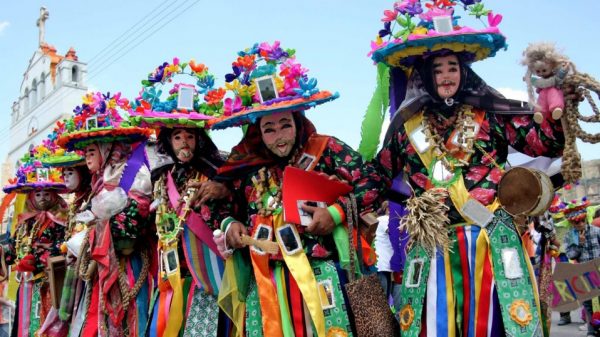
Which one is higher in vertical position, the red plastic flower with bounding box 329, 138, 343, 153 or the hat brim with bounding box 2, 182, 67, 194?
the hat brim with bounding box 2, 182, 67, 194

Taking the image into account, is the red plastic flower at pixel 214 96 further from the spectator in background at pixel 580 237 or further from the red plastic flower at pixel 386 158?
the spectator in background at pixel 580 237

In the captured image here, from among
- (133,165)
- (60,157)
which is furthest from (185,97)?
(60,157)

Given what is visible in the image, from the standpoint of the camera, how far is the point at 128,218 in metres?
5.24

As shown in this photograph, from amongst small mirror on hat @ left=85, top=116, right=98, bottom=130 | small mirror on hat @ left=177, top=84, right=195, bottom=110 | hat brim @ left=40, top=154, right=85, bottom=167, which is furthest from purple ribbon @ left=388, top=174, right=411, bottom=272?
hat brim @ left=40, top=154, right=85, bottom=167

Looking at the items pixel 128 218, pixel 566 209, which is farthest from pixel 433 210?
pixel 566 209

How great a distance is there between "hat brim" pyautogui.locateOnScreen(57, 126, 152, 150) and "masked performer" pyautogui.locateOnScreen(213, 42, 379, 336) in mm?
1702

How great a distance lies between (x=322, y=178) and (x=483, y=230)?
101 centimetres

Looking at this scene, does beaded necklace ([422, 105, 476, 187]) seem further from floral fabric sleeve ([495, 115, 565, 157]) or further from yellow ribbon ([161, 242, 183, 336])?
yellow ribbon ([161, 242, 183, 336])

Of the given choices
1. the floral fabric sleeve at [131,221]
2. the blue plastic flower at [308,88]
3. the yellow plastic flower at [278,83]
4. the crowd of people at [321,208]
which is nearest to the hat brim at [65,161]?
the crowd of people at [321,208]

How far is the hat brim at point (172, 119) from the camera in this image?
476 cm

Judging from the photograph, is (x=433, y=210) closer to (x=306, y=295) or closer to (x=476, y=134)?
(x=476, y=134)

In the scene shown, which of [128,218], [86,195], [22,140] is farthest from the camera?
[22,140]

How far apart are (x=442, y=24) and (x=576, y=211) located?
7.72m

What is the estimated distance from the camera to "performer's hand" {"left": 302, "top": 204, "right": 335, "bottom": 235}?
387 cm
